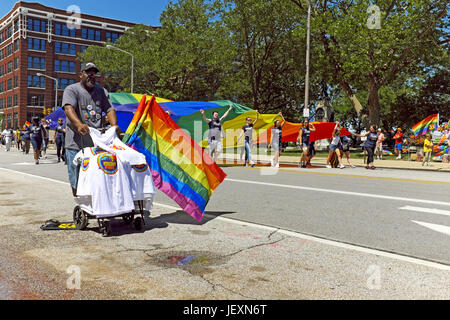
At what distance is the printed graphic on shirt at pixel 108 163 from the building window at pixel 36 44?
77.3 metres

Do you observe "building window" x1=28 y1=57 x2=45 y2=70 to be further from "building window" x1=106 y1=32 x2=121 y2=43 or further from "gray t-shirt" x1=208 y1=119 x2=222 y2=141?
"gray t-shirt" x1=208 y1=119 x2=222 y2=141

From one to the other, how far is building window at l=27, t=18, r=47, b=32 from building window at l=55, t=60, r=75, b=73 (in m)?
5.82

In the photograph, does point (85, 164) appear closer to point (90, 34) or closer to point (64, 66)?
point (64, 66)

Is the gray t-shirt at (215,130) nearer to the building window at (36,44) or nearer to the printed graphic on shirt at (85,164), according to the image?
the printed graphic on shirt at (85,164)

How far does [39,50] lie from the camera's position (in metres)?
73.7

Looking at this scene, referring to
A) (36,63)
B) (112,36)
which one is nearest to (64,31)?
(36,63)

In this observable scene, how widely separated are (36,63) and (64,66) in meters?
4.63

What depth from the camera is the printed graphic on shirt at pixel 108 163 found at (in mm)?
4930

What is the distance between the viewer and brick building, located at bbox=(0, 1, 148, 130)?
72.7 metres

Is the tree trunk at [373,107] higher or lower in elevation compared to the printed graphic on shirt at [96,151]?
higher

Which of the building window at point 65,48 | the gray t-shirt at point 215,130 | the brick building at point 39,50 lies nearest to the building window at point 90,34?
the brick building at point 39,50

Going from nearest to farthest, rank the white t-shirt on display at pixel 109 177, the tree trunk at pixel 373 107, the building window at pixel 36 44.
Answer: the white t-shirt on display at pixel 109 177, the tree trunk at pixel 373 107, the building window at pixel 36 44

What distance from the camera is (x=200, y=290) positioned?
339 centimetres

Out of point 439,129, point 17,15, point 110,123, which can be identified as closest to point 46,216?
point 110,123
